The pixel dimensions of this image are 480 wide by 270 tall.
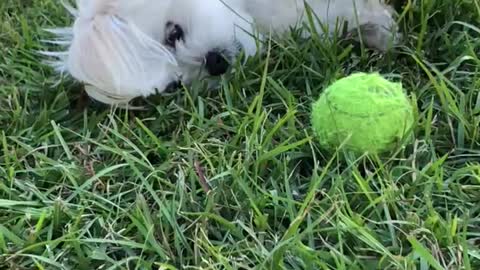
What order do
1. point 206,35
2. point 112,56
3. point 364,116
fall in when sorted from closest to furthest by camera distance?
point 364,116, point 112,56, point 206,35

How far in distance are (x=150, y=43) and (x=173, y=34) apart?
2.8 inches

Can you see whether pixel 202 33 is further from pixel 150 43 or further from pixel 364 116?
pixel 364 116

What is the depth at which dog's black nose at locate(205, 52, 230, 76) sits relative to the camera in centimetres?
157

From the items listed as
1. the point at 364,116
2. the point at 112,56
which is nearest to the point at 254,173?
the point at 364,116

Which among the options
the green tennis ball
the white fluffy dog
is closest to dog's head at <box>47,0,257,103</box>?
the white fluffy dog

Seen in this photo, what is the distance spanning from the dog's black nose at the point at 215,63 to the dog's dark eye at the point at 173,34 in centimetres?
6

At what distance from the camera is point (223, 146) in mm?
1305

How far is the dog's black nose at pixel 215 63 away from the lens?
5.14 feet

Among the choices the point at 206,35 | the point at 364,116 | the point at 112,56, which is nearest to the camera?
the point at 364,116

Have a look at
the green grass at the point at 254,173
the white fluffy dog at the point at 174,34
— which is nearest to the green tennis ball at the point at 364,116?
the green grass at the point at 254,173

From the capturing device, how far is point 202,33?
1554 mm

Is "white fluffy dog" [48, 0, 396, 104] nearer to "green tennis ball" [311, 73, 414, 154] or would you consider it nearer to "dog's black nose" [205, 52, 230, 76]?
"dog's black nose" [205, 52, 230, 76]

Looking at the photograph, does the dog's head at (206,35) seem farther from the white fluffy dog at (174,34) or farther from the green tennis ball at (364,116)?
the green tennis ball at (364,116)

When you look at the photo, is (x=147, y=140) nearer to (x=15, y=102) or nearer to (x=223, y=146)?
(x=223, y=146)
